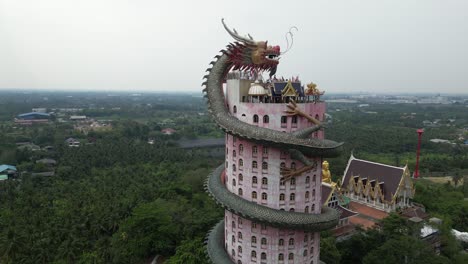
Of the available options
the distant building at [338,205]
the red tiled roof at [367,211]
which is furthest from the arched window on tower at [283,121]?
the red tiled roof at [367,211]

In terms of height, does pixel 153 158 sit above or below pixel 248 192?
below

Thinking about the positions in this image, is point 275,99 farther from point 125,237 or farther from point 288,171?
point 125,237

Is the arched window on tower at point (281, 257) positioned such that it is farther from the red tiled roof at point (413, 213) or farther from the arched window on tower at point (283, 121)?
the red tiled roof at point (413, 213)

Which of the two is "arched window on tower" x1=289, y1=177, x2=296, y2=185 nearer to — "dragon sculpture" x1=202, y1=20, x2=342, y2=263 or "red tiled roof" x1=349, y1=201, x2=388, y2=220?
"dragon sculpture" x1=202, y1=20, x2=342, y2=263

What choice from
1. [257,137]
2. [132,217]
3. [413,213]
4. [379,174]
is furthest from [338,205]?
[257,137]

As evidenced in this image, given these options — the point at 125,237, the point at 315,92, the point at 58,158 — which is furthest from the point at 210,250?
the point at 58,158

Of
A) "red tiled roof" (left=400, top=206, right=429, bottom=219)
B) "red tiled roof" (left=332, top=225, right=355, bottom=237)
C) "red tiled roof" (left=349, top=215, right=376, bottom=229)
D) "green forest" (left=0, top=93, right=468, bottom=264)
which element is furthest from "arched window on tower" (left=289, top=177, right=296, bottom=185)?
"red tiled roof" (left=400, top=206, right=429, bottom=219)
